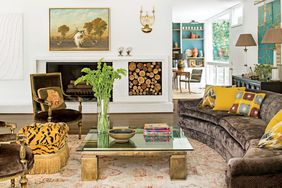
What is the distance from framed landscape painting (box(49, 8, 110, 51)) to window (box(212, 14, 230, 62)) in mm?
5209

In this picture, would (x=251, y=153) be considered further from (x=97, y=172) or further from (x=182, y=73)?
(x=182, y=73)

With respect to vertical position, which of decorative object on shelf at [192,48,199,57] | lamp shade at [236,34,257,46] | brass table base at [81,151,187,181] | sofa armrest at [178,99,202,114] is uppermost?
decorative object on shelf at [192,48,199,57]

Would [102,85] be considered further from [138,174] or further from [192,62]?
[192,62]

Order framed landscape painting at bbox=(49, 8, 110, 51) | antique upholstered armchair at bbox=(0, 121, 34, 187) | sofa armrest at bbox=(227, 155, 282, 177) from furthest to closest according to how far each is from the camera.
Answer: framed landscape painting at bbox=(49, 8, 110, 51) < antique upholstered armchair at bbox=(0, 121, 34, 187) < sofa armrest at bbox=(227, 155, 282, 177)

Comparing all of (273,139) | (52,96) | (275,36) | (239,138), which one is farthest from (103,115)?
(275,36)

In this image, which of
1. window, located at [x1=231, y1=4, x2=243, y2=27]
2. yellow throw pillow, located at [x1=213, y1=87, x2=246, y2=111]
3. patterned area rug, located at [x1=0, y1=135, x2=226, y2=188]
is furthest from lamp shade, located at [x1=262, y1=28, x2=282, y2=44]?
window, located at [x1=231, y1=4, x2=243, y2=27]

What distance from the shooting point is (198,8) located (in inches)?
453

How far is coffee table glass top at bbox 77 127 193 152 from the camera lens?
13.0 feet

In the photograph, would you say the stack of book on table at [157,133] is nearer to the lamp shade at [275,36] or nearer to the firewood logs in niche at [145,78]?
the lamp shade at [275,36]

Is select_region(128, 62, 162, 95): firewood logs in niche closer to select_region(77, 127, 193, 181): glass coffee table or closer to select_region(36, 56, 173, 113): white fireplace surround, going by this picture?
select_region(36, 56, 173, 113): white fireplace surround

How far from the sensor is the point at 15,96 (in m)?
8.49

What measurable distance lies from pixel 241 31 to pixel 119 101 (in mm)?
3686

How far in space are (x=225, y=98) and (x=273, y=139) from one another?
7.51ft

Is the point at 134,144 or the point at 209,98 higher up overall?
the point at 209,98
